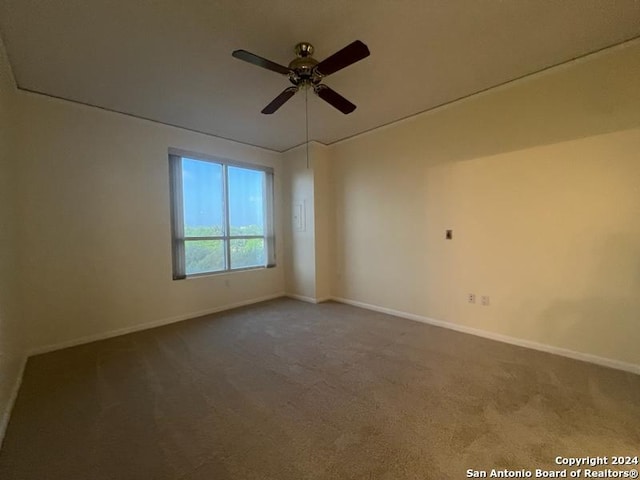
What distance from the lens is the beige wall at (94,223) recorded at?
2.85 m

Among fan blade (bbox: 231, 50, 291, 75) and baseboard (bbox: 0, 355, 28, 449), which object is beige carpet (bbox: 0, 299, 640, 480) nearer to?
baseboard (bbox: 0, 355, 28, 449)

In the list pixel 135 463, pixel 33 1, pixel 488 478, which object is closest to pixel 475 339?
pixel 488 478

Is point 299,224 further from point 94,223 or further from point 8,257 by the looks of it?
point 8,257

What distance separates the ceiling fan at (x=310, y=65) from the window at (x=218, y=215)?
2.08m

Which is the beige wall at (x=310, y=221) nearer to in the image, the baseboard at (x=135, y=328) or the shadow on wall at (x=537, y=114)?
the baseboard at (x=135, y=328)

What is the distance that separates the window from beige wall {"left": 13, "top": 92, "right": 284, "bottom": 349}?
0.17m

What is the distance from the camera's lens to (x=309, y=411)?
194 cm

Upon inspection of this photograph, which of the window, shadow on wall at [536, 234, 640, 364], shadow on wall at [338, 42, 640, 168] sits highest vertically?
shadow on wall at [338, 42, 640, 168]

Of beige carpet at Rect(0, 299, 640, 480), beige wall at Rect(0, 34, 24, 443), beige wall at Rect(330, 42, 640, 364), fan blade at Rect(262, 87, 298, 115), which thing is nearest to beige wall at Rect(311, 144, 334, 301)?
beige wall at Rect(330, 42, 640, 364)

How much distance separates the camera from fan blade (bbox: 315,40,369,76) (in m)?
1.81

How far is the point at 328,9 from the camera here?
1.92 m

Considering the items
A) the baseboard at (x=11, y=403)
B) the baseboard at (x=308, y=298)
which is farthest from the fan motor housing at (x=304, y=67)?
the baseboard at (x=308, y=298)

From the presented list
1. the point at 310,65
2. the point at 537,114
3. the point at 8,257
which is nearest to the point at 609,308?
the point at 537,114

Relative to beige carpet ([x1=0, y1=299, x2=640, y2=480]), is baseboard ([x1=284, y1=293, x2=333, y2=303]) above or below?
above
